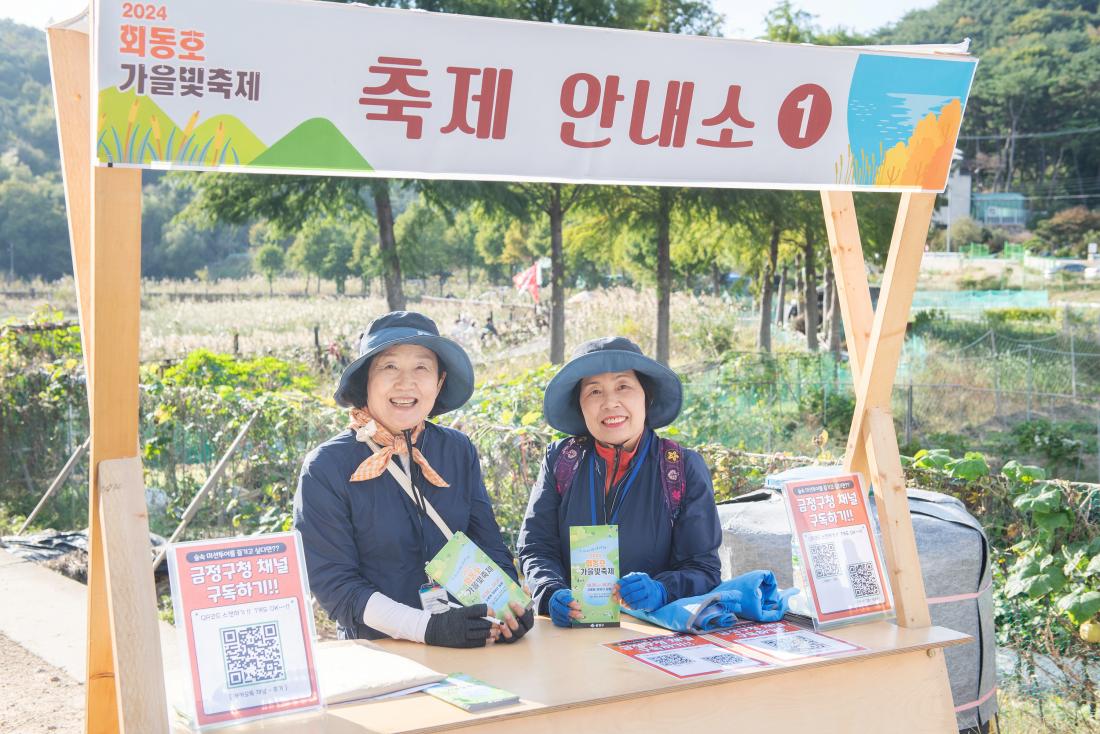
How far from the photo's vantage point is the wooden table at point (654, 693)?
7.43 ft

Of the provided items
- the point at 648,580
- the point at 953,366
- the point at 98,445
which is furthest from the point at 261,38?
the point at 953,366

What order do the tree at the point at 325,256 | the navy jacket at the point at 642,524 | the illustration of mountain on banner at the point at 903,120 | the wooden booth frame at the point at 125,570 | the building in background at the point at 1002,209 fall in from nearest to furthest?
the wooden booth frame at the point at 125,570, the illustration of mountain on banner at the point at 903,120, the navy jacket at the point at 642,524, the tree at the point at 325,256, the building in background at the point at 1002,209

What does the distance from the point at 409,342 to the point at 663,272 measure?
13.0 meters

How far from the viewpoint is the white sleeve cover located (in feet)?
8.81

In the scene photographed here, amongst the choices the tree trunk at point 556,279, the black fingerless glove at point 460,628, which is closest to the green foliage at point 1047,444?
the tree trunk at point 556,279

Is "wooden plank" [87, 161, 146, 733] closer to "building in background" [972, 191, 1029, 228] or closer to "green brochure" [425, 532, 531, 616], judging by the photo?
"green brochure" [425, 532, 531, 616]

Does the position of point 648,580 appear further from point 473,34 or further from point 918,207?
point 473,34

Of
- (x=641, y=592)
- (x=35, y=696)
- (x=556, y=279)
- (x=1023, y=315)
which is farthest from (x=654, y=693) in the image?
(x=1023, y=315)

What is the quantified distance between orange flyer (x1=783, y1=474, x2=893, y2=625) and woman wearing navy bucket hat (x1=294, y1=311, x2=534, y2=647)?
0.77 meters

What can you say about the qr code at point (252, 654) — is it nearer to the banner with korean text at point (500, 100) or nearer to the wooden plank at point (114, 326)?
the wooden plank at point (114, 326)

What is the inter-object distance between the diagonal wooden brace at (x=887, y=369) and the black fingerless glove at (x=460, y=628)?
1.20 metres

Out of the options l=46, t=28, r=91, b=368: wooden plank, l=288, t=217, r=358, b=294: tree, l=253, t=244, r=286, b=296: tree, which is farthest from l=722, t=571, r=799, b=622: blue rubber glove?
l=288, t=217, r=358, b=294: tree

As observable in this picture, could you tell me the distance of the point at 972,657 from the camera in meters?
3.74

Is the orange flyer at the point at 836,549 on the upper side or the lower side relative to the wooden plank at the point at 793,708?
upper
